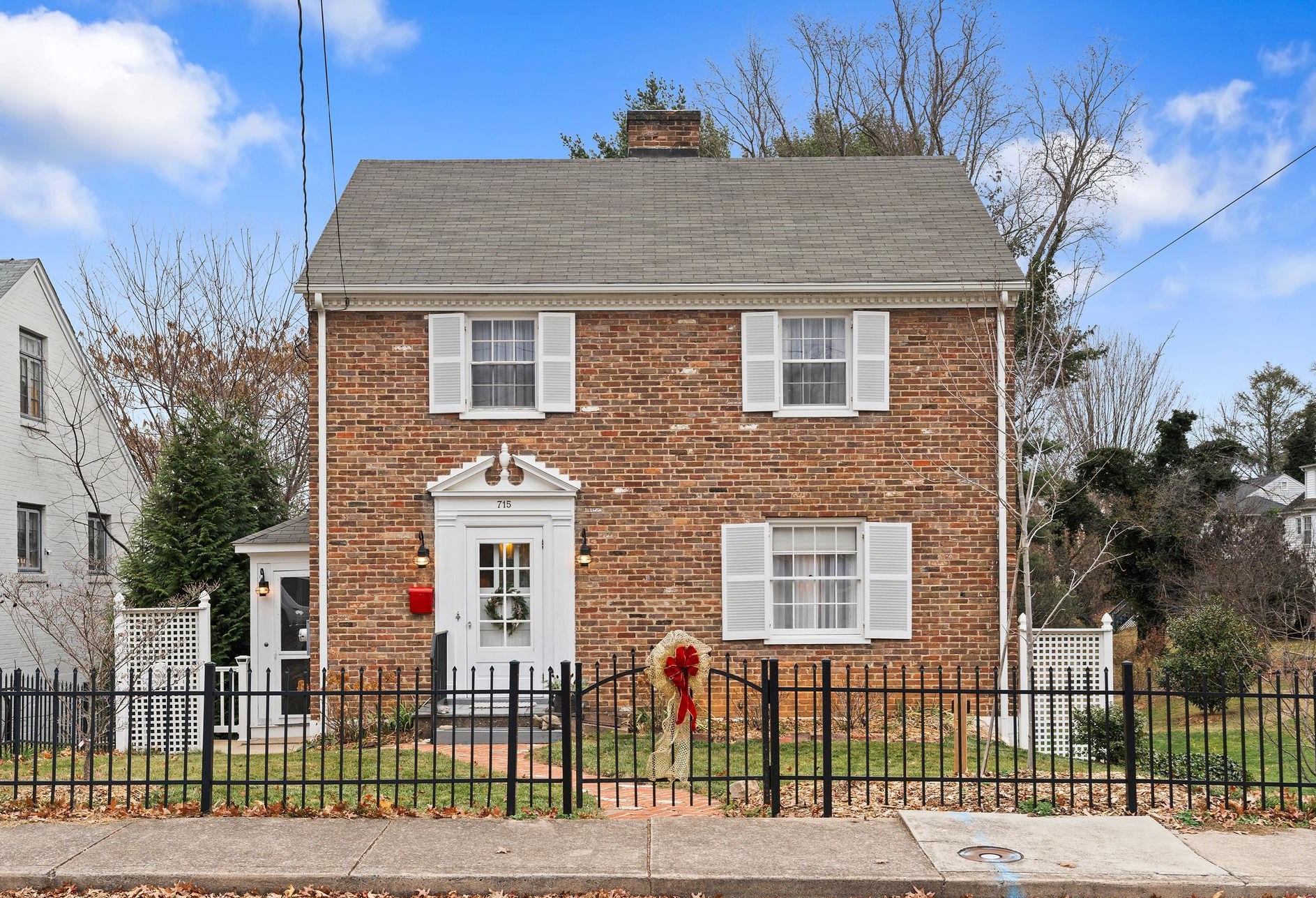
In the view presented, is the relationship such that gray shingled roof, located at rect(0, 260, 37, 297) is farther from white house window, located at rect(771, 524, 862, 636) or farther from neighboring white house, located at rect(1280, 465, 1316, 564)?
neighboring white house, located at rect(1280, 465, 1316, 564)

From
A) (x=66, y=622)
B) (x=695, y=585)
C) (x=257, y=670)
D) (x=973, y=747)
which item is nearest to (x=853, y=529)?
(x=695, y=585)

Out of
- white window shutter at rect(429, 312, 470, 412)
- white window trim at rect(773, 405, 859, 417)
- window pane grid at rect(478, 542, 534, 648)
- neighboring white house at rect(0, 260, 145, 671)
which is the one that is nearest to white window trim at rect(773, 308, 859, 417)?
white window trim at rect(773, 405, 859, 417)

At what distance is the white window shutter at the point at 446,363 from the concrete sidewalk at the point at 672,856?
7.07 meters

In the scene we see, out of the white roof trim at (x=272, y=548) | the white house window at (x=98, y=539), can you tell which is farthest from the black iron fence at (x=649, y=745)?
the white house window at (x=98, y=539)

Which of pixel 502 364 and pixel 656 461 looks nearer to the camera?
pixel 656 461

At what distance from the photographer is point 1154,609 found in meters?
22.7

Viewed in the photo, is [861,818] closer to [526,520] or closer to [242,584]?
[526,520]

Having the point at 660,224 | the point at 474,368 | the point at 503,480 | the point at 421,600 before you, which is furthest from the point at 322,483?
the point at 660,224

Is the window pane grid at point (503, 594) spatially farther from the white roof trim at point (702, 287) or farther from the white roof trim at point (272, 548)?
the white roof trim at point (702, 287)

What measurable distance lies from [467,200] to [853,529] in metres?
7.34

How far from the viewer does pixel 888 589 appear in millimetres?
14508

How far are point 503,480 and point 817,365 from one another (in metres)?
4.16

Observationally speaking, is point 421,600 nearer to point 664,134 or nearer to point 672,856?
point 672,856

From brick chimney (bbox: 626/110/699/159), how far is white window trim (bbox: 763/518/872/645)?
7.60m
